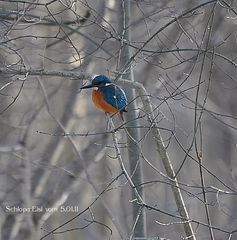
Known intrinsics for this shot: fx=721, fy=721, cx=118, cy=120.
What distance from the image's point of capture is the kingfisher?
3.99 metres

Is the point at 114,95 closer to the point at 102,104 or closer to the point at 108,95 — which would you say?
the point at 108,95

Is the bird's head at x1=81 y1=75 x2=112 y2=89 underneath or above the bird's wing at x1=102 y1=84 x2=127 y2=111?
above

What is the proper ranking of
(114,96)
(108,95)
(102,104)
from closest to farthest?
(114,96) → (108,95) → (102,104)

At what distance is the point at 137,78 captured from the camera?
19.4 ft

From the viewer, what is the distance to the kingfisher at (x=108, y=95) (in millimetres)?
3994

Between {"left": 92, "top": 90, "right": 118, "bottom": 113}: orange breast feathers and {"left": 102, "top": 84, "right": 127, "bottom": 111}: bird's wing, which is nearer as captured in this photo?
{"left": 102, "top": 84, "right": 127, "bottom": 111}: bird's wing

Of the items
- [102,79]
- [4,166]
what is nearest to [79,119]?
[4,166]

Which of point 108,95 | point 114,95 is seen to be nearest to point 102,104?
point 108,95

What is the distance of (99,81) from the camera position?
13.6 ft

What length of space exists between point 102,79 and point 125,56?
0.19 meters

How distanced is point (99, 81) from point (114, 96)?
0.28 m

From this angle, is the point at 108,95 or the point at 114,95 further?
the point at 108,95

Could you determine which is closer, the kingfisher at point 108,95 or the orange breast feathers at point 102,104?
the kingfisher at point 108,95

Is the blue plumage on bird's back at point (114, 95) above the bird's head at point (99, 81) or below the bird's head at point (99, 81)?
below
